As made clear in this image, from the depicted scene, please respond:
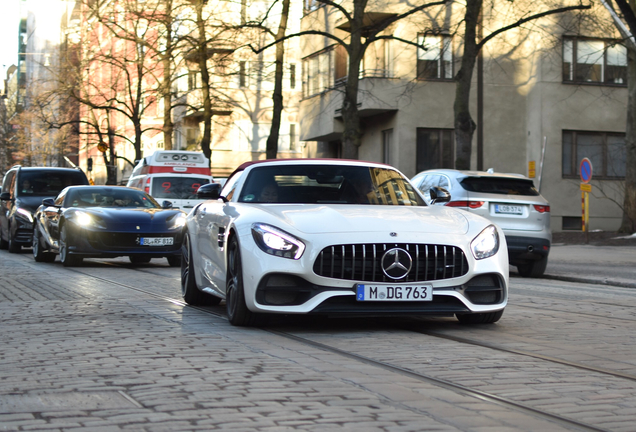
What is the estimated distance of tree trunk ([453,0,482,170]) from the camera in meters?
23.5

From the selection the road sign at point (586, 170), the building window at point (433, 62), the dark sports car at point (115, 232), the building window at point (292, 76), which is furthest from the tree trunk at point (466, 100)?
the building window at point (292, 76)

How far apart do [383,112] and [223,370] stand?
31449 millimetres

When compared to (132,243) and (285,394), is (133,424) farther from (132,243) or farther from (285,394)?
(132,243)

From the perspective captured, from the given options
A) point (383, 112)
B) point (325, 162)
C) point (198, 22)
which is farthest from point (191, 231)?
point (383, 112)

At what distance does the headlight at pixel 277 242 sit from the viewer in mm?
7113

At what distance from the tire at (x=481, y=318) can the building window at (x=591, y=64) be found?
29.3 meters

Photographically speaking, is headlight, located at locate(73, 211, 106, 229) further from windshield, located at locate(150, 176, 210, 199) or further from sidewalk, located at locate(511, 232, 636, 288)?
windshield, located at locate(150, 176, 210, 199)

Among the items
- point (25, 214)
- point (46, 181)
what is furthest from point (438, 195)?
point (46, 181)

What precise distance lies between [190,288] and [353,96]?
17.3 meters

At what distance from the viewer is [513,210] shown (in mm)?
Result: 15586

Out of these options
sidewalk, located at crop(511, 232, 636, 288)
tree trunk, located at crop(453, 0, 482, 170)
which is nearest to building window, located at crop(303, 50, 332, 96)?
sidewalk, located at crop(511, 232, 636, 288)

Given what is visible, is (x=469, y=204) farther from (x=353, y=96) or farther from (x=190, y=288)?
(x=353, y=96)

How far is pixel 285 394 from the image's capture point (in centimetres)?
498

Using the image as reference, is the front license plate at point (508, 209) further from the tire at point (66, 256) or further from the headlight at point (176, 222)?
the tire at point (66, 256)
